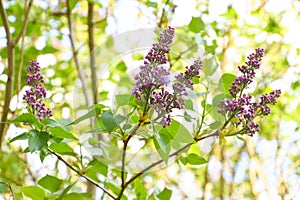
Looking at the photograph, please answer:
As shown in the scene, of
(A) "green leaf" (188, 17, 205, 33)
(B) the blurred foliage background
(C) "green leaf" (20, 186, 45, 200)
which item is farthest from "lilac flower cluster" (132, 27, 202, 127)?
(B) the blurred foliage background

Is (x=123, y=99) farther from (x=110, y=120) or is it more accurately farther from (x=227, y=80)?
(x=227, y=80)

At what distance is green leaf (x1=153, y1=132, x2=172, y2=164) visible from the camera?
499 millimetres

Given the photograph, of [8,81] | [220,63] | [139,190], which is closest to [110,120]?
[139,190]

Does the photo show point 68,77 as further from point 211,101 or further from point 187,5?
point 211,101

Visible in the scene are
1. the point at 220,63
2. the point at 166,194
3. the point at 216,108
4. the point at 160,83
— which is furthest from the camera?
the point at 220,63

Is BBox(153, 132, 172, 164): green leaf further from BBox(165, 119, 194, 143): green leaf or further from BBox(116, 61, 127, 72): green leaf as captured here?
BBox(116, 61, 127, 72): green leaf

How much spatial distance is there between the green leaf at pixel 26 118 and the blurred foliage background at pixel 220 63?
496 mm

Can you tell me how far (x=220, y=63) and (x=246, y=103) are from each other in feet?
3.41

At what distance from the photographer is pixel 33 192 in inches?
24.7

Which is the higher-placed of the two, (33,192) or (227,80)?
(227,80)

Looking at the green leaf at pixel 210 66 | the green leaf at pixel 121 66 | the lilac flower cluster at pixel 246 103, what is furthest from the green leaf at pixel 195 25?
the lilac flower cluster at pixel 246 103

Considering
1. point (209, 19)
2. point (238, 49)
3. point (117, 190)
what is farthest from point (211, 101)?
point (238, 49)

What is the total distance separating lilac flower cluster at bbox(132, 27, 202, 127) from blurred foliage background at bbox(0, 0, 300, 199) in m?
0.56

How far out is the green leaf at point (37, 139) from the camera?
0.51 m
